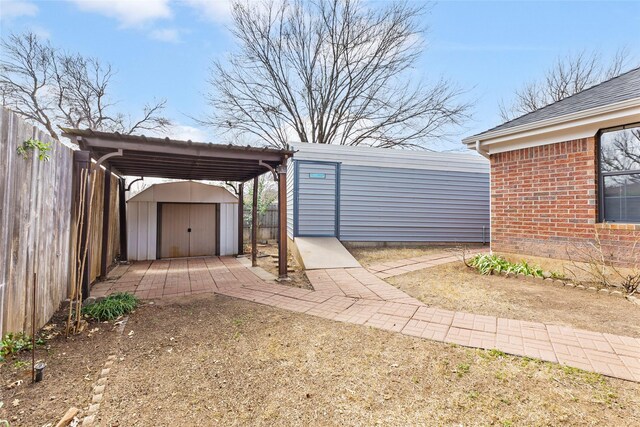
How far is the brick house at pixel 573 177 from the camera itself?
4348 millimetres

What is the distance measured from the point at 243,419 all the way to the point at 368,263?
16.6ft

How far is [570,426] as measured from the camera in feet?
5.37

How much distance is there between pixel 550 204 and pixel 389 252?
3493 millimetres

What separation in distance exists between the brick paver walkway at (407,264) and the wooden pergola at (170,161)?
194cm

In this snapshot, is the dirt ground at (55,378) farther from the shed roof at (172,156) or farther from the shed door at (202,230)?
the shed door at (202,230)

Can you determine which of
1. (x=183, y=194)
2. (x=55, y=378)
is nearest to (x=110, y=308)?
(x=55, y=378)

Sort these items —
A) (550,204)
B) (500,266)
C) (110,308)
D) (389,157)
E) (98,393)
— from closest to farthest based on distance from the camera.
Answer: (98,393) → (110,308) → (550,204) → (500,266) → (389,157)

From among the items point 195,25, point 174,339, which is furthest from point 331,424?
point 195,25

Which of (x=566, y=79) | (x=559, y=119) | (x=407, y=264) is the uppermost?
(x=566, y=79)

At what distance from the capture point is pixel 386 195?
826 centimetres

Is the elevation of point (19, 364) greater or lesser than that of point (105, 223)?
lesser

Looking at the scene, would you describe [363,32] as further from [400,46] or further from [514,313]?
[514,313]

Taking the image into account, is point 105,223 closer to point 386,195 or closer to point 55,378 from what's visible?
point 55,378

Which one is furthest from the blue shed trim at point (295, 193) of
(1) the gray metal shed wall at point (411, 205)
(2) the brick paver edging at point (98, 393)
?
(2) the brick paver edging at point (98, 393)
